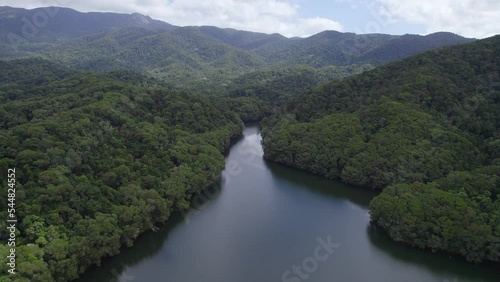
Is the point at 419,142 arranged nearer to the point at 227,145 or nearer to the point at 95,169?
the point at 227,145

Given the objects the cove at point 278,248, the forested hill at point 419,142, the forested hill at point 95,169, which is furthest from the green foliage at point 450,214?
the forested hill at point 95,169

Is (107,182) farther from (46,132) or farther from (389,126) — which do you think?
(389,126)

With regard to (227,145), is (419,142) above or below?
above

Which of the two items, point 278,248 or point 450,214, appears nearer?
point 450,214

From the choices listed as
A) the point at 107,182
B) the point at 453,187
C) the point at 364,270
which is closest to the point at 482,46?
the point at 453,187

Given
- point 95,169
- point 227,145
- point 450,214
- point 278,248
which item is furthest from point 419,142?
point 95,169

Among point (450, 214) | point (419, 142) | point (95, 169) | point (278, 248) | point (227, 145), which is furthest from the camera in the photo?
point (227, 145)

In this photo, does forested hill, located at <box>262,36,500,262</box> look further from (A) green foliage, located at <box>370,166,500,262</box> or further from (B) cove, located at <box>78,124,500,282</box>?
(B) cove, located at <box>78,124,500,282</box>

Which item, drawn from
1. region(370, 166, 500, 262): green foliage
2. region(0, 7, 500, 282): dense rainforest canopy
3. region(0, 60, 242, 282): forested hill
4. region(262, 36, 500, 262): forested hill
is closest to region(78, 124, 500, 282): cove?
region(370, 166, 500, 262): green foliage
